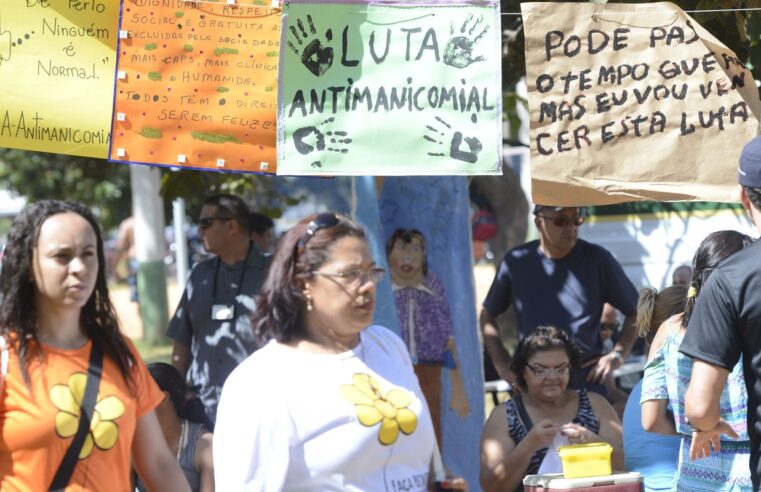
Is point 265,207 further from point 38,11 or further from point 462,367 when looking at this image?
point 38,11

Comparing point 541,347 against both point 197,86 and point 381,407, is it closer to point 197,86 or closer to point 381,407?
point 197,86

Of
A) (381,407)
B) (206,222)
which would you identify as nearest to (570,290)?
(206,222)

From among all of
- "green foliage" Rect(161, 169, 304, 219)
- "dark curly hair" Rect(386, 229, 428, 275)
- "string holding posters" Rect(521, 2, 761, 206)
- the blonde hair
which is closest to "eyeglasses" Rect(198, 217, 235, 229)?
"dark curly hair" Rect(386, 229, 428, 275)

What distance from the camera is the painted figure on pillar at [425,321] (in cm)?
648

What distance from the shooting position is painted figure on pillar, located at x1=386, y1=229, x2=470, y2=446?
6480mm

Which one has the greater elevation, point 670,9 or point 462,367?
Result: point 670,9

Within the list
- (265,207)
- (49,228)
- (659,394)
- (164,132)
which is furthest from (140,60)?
(265,207)

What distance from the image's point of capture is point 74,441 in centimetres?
296

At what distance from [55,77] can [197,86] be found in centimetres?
54

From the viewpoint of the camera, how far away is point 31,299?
10.1ft

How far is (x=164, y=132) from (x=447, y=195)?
2182 millimetres

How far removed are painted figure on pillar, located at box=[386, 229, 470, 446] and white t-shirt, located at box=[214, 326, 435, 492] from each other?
3373mm

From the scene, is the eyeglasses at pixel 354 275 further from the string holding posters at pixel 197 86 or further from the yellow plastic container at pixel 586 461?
the string holding posters at pixel 197 86

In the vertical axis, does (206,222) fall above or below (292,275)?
above
